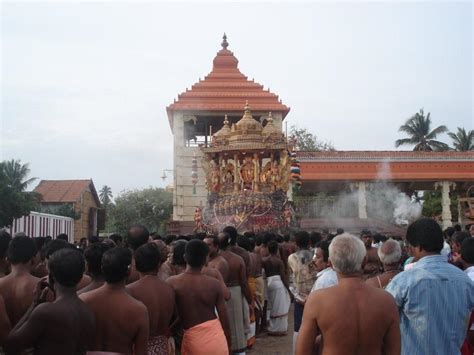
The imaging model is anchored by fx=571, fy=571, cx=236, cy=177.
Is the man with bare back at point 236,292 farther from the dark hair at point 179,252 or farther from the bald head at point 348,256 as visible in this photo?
the bald head at point 348,256

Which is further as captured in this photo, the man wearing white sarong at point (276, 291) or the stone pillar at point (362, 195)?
the stone pillar at point (362, 195)

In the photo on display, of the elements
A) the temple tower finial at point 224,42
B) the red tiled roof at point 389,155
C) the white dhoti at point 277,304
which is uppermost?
the temple tower finial at point 224,42

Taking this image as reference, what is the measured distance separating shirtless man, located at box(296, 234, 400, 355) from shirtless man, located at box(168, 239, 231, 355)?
1629mm

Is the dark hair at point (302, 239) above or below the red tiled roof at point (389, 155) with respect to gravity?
below

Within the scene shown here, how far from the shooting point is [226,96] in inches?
1236

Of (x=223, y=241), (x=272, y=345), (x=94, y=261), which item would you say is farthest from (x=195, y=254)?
(x=272, y=345)

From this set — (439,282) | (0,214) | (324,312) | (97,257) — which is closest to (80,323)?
(97,257)

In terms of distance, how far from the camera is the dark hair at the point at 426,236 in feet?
12.9

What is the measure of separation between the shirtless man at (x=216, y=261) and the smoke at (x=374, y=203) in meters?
20.6

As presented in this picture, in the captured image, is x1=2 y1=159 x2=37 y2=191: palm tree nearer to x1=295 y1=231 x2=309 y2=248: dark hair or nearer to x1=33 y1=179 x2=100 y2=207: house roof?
x1=33 y1=179 x2=100 y2=207: house roof

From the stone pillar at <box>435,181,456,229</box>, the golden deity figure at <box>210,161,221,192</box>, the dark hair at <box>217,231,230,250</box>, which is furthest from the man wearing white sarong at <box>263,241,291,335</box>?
the stone pillar at <box>435,181,456,229</box>

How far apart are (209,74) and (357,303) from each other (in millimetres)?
31306

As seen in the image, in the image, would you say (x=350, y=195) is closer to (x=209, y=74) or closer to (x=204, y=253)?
(x=209, y=74)

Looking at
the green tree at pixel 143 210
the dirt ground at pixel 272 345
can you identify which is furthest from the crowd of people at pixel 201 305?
the green tree at pixel 143 210
